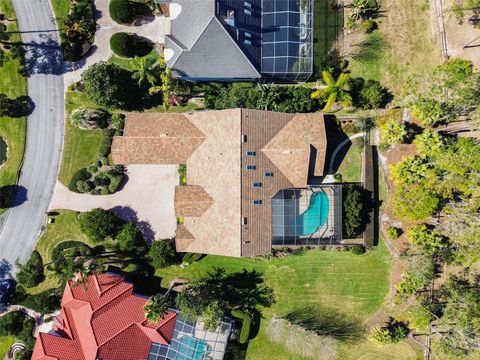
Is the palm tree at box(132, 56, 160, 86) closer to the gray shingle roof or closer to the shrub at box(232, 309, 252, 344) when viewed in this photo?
the gray shingle roof

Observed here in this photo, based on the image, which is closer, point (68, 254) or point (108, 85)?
point (108, 85)

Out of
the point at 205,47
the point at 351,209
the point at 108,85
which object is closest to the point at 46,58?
the point at 108,85

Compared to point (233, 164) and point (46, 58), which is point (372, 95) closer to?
point (233, 164)

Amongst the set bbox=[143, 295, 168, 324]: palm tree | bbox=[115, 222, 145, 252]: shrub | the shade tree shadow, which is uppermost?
the shade tree shadow

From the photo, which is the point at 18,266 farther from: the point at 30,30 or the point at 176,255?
the point at 30,30

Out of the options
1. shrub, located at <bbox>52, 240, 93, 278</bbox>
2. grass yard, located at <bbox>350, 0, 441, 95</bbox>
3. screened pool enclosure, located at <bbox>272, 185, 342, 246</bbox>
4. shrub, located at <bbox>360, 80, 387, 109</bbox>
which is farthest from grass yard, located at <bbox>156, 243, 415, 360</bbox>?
grass yard, located at <bbox>350, 0, 441, 95</bbox>

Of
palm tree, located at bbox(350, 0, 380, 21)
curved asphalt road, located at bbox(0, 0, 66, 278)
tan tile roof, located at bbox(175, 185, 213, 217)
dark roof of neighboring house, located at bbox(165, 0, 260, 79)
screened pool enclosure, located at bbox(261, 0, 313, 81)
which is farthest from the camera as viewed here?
curved asphalt road, located at bbox(0, 0, 66, 278)

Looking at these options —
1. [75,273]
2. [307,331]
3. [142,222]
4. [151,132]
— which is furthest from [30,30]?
[307,331]
